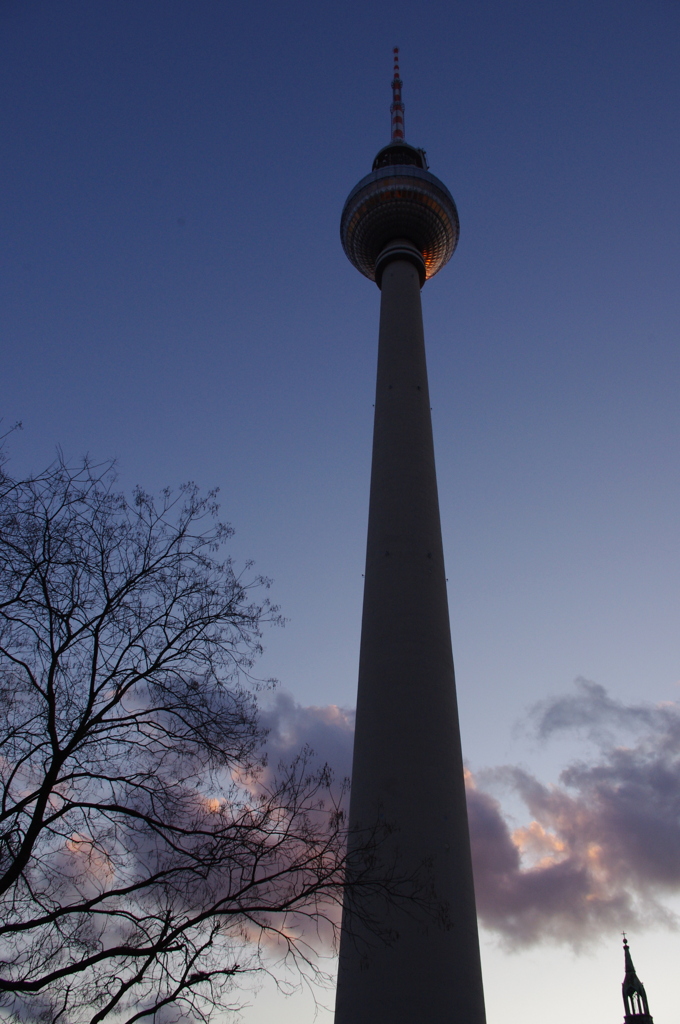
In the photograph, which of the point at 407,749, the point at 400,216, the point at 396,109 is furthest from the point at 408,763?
the point at 396,109

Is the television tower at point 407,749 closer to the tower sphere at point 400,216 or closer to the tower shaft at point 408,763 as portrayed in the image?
the tower shaft at point 408,763

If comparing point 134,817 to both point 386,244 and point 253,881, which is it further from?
point 386,244

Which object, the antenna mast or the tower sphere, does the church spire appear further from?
the antenna mast

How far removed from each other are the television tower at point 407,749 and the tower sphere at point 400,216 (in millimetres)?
5616

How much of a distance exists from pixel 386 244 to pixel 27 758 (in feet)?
133

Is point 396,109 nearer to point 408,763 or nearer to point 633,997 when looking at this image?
point 408,763

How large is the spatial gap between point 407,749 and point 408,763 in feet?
1.50

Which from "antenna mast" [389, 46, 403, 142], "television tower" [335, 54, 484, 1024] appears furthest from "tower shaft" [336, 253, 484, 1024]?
"antenna mast" [389, 46, 403, 142]

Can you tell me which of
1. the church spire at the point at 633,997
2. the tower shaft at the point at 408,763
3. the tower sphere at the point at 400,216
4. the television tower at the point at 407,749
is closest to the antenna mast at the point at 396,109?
the tower sphere at the point at 400,216

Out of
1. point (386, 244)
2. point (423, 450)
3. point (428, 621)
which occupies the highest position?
point (386, 244)

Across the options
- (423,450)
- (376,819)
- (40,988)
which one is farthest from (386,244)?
(40,988)

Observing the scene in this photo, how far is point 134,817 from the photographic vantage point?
11289 mm

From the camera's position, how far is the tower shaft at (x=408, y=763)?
20375 millimetres

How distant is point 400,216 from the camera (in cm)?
4447
